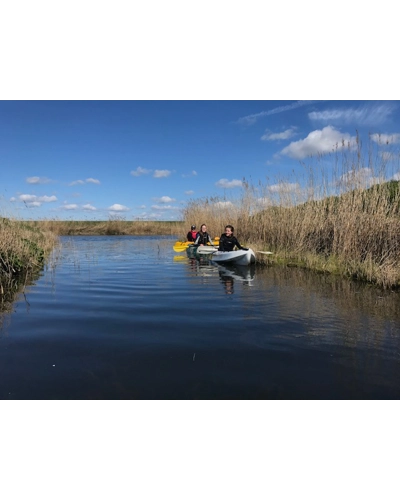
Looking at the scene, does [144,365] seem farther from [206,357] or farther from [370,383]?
[370,383]

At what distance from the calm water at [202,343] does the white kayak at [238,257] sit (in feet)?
8.35

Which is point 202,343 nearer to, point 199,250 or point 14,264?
point 14,264

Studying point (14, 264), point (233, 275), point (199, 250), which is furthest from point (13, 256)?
point (199, 250)

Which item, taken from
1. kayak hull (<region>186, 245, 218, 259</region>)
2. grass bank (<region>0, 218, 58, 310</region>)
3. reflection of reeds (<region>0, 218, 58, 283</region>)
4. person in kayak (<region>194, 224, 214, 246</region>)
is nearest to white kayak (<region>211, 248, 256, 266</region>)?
kayak hull (<region>186, 245, 218, 259</region>)

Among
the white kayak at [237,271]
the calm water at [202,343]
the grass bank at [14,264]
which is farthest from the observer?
the white kayak at [237,271]

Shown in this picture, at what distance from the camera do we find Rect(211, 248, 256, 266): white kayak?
1074 centimetres

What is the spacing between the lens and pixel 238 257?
11055 millimetres

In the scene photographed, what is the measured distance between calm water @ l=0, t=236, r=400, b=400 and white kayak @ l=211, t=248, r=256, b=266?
100 inches

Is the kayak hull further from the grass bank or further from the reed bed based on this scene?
the reed bed

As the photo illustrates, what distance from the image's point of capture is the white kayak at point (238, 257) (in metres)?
10.7

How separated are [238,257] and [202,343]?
22.3 ft

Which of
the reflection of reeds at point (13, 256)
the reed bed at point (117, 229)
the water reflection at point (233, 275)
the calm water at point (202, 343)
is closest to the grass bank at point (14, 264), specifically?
the reflection of reeds at point (13, 256)

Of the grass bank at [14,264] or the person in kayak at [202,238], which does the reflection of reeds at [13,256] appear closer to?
the grass bank at [14,264]

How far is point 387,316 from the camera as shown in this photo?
550 centimetres
